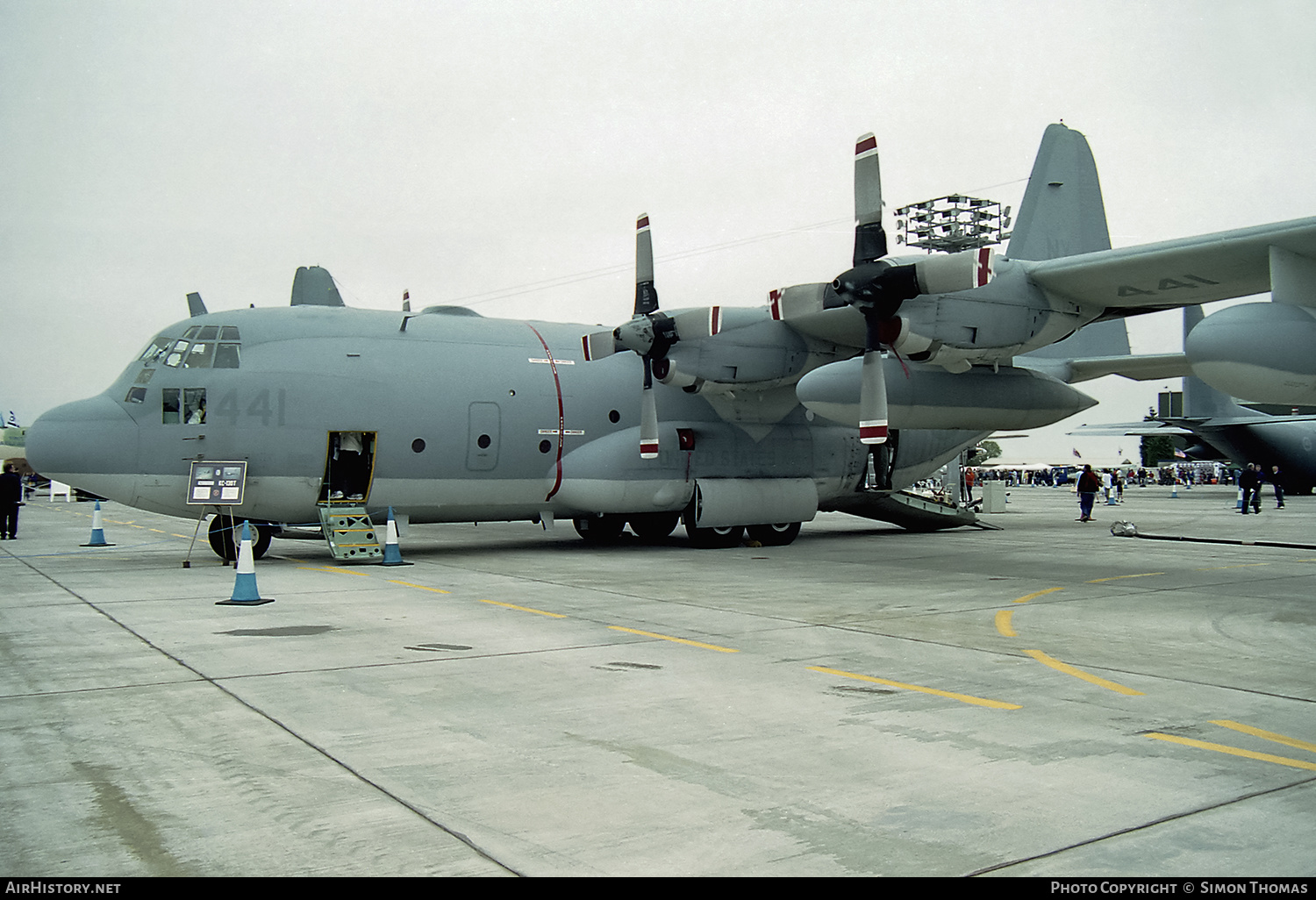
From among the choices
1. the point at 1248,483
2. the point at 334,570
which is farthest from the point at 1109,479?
the point at 334,570

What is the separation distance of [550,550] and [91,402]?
8.18 meters

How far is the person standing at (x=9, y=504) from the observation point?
2286 cm

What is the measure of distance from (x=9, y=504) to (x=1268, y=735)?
25391 millimetres

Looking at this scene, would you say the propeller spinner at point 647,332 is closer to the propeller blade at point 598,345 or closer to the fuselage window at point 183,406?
the propeller blade at point 598,345

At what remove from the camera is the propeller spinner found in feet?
56.6

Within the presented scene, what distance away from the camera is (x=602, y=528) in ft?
68.8

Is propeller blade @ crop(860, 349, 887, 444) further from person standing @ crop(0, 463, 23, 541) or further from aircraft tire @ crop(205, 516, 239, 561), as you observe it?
person standing @ crop(0, 463, 23, 541)

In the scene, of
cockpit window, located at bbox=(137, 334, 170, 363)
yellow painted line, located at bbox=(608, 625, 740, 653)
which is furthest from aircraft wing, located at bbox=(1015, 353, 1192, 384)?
cockpit window, located at bbox=(137, 334, 170, 363)

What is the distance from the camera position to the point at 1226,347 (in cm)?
1135

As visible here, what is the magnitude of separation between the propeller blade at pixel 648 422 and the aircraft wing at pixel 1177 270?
21.7 ft

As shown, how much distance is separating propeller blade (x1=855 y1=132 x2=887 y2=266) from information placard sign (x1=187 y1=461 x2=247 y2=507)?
10.1 meters

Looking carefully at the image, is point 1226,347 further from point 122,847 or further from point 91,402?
point 91,402

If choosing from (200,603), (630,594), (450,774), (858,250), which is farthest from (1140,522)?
(450,774)

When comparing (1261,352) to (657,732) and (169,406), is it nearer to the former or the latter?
(657,732)
